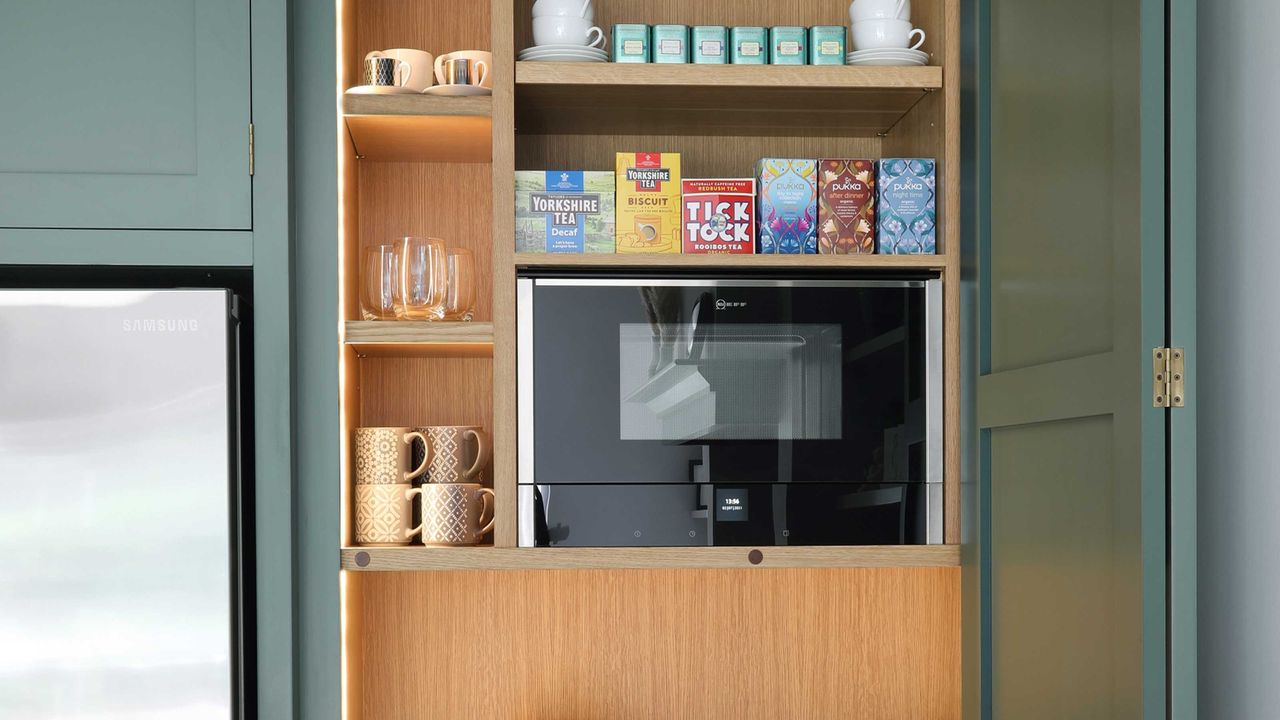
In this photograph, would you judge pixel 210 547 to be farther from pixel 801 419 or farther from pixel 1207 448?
pixel 1207 448

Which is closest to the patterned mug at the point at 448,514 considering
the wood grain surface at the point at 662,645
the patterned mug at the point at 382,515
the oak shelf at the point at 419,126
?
the patterned mug at the point at 382,515

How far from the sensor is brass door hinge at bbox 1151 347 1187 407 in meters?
1.00

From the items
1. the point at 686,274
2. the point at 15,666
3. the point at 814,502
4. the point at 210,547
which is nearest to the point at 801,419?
the point at 814,502

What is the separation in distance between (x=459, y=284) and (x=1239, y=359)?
1.05 m

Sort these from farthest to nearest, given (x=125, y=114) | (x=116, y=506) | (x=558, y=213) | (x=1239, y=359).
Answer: (x=558, y=213)
(x=125, y=114)
(x=116, y=506)
(x=1239, y=359)

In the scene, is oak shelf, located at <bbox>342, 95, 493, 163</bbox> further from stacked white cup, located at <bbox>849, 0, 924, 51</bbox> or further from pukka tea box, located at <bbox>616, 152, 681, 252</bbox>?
stacked white cup, located at <bbox>849, 0, 924, 51</bbox>

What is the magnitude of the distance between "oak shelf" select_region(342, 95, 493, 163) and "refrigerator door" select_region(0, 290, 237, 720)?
364 mm

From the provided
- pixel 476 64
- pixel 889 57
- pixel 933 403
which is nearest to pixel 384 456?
pixel 476 64

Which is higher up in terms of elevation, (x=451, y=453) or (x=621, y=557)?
(x=451, y=453)

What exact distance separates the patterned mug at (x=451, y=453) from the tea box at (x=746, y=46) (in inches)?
27.6

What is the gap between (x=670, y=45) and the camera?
1.59 metres

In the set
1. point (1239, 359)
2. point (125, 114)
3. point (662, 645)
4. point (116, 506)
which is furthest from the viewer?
point (662, 645)

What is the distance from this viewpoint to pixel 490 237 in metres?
1.87

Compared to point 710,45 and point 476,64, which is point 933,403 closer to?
point 710,45
